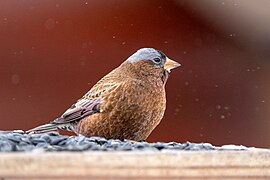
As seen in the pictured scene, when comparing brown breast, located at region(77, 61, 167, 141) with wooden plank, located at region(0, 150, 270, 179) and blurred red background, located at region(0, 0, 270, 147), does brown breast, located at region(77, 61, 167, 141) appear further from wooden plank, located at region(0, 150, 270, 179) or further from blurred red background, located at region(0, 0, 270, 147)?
blurred red background, located at region(0, 0, 270, 147)

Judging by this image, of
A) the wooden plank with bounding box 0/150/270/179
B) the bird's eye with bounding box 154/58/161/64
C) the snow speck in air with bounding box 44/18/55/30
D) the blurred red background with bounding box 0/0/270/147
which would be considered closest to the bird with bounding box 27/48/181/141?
the bird's eye with bounding box 154/58/161/64

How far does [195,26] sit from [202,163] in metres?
4.30

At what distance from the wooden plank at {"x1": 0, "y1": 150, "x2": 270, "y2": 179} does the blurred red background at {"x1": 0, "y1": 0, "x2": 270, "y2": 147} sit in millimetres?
3648

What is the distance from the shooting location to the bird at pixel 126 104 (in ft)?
9.51

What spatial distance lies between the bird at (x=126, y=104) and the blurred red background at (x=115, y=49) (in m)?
2.20

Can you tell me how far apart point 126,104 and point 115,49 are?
2722mm

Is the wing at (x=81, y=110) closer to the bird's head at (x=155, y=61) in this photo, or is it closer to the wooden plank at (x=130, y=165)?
the bird's head at (x=155, y=61)

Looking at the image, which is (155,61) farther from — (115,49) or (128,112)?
(115,49)

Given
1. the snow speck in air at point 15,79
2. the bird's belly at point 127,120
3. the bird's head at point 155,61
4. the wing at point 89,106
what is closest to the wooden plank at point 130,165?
the bird's belly at point 127,120

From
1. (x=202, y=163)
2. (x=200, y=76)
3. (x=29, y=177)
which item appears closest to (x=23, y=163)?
(x=29, y=177)

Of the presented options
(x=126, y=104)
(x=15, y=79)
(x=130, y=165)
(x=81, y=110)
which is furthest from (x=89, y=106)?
(x=15, y=79)

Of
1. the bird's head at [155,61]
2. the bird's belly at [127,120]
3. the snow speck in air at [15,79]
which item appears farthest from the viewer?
the snow speck in air at [15,79]

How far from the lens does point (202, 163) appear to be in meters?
1.66

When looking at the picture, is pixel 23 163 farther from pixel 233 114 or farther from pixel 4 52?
pixel 233 114
